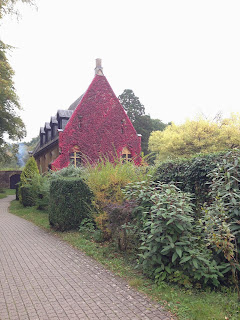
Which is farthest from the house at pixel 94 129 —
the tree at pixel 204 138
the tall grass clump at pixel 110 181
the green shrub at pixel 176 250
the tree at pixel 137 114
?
the tree at pixel 137 114

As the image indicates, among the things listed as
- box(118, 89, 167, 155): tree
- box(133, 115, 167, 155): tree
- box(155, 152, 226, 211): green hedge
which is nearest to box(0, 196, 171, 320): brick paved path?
box(155, 152, 226, 211): green hedge

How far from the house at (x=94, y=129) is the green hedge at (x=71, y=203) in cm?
1194

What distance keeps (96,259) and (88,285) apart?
1471 millimetres

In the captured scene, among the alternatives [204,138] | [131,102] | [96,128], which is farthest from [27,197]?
[131,102]

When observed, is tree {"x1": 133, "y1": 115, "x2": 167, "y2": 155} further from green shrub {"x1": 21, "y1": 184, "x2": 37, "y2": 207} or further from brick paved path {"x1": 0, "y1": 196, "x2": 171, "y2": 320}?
brick paved path {"x1": 0, "y1": 196, "x2": 171, "y2": 320}

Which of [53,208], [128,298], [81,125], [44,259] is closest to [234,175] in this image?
[128,298]

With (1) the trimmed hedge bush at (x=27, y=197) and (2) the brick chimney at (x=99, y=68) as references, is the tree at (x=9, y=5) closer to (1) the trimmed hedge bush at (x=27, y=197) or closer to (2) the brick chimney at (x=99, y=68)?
(1) the trimmed hedge bush at (x=27, y=197)

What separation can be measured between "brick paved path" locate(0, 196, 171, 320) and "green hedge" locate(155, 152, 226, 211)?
8.29 feet

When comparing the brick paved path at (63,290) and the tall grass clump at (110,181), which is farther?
the tall grass clump at (110,181)

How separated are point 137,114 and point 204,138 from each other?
1523cm

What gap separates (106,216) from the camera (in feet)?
24.0

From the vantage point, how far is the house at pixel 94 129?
2152 cm

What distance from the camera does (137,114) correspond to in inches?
1775

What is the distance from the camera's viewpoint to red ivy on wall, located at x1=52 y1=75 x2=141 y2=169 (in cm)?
2152
